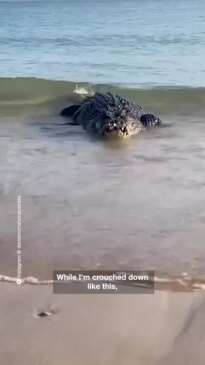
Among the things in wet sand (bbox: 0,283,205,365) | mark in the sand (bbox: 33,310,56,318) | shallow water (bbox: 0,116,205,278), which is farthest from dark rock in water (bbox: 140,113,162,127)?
mark in the sand (bbox: 33,310,56,318)

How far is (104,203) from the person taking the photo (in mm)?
6250

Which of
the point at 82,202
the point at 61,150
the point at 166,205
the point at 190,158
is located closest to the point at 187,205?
the point at 166,205

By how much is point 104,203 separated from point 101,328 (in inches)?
96.0

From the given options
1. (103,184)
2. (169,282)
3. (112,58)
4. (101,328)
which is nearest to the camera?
(101,328)

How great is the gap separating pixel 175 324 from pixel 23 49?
74.8ft

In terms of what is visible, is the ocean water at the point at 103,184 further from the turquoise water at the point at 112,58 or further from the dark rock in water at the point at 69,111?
the turquoise water at the point at 112,58

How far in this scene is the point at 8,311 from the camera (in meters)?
4.07

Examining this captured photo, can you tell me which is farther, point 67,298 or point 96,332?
point 67,298

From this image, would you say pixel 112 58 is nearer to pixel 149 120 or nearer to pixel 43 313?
pixel 149 120

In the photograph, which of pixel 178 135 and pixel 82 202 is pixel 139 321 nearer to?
pixel 82 202

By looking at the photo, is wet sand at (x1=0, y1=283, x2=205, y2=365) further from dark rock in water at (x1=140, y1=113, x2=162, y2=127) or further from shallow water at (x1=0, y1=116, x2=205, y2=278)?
dark rock in water at (x1=140, y1=113, x2=162, y2=127)

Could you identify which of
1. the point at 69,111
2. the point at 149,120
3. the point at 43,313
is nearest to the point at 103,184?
the point at 43,313

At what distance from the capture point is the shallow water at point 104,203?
4988 mm

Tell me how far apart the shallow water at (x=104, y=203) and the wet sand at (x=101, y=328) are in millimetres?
496
